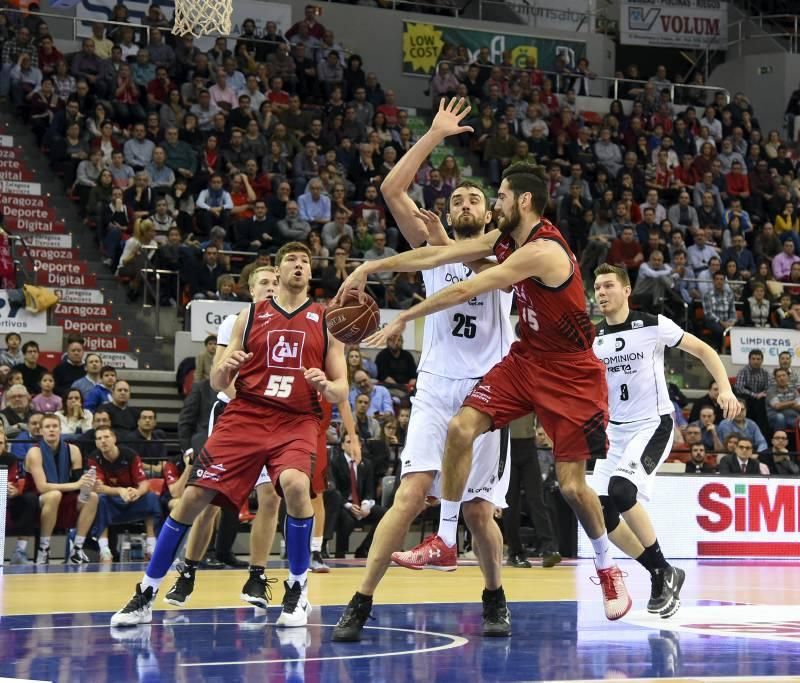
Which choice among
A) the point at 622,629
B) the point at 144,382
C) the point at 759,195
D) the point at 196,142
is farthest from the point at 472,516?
the point at 759,195

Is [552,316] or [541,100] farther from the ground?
[541,100]

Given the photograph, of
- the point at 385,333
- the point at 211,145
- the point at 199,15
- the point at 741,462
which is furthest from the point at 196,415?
the point at 211,145

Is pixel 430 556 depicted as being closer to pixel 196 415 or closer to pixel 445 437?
pixel 445 437

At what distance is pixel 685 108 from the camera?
1093 inches

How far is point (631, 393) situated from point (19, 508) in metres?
6.56

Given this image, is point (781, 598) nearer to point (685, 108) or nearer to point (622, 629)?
point (622, 629)

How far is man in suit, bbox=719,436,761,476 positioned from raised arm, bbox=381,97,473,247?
9.14m

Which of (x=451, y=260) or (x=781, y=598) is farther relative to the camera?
(x=781, y=598)

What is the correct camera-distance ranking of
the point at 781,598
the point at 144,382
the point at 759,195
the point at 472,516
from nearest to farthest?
the point at 472,516, the point at 781,598, the point at 144,382, the point at 759,195

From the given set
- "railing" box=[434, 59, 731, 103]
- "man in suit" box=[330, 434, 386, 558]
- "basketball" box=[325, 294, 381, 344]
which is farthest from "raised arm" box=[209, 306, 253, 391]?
"railing" box=[434, 59, 731, 103]

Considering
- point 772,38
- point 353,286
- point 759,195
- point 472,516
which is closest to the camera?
point 353,286

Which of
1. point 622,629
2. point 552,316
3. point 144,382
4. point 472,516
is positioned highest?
point 144,382

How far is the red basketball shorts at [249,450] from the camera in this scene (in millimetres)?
7535

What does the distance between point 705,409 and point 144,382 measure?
7.10 meters
